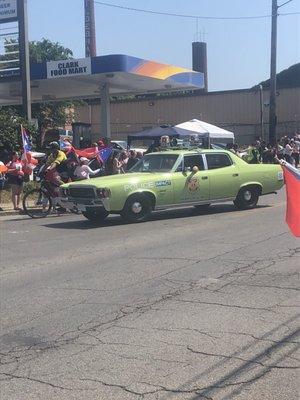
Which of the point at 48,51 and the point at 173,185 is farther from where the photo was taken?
the point at 48,51

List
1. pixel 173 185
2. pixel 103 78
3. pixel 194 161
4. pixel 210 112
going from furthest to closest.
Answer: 1. pixel 210 112
2. pixel 103 78
3. pixel 194 161
4. pixel 173 185

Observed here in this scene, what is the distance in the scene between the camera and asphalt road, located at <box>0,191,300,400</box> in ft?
14.0

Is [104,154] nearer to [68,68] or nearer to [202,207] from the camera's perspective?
[202,207]

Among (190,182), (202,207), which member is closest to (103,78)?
(202,207)

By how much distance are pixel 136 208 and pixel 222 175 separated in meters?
2.65

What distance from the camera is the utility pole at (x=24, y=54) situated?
2180 centimetres

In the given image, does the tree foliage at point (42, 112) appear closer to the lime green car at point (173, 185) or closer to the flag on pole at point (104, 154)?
the flag on pole at point (104, 154)

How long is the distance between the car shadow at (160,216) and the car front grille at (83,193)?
647 millimetres

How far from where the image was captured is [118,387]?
420 centimetres

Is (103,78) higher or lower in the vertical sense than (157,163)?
higher

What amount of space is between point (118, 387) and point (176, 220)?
933 centimetres

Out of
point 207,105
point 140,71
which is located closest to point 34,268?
point 140,71

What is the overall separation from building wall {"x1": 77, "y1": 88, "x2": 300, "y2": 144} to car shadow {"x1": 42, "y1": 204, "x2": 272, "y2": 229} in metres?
39.9

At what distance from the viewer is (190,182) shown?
45.6 ft
